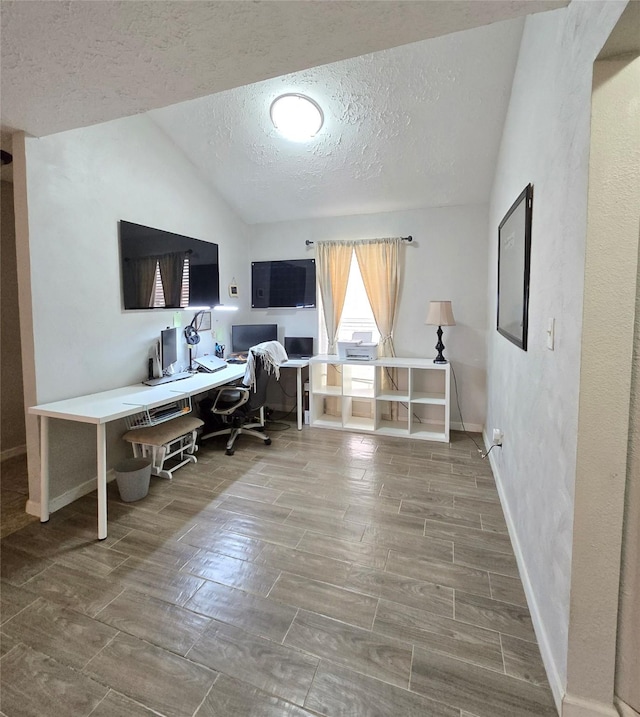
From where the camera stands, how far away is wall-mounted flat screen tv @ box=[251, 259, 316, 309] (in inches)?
172

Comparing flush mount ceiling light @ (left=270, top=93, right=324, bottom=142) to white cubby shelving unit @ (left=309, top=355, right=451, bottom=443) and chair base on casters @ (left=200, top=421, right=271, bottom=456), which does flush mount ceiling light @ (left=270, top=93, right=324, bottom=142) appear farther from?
chair base on casters @ (left=200, top=421, right=271, bottom=456)

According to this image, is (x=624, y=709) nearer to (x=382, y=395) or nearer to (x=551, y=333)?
(x=551, y=333)

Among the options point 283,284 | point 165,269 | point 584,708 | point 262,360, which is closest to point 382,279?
point 283,284

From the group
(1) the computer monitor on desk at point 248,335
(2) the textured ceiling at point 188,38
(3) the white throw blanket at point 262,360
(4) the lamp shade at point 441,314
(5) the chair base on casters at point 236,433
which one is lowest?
(5) the chair base on casters at point 236,433

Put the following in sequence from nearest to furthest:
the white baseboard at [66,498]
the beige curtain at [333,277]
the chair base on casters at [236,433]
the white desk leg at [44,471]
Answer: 1. the white desk leg at [44,471]
2. the white baseboard at [66,498]
3. the chair base on casters at [236,433]
4. the beige curtain at [333,277]

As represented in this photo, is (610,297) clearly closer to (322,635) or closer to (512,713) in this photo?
(512,713)

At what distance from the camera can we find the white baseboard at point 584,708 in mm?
1097

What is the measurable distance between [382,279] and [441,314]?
81cm

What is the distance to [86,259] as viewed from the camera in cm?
259

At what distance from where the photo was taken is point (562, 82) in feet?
4.25

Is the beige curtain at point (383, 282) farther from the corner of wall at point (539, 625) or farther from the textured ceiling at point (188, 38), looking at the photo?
the textured ceiling at point (188, 38)

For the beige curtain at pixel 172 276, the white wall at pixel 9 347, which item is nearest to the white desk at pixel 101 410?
the beige curtain at pixel 172 276

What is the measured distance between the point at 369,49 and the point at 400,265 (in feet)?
8.74

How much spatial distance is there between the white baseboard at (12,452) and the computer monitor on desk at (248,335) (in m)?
2.18
